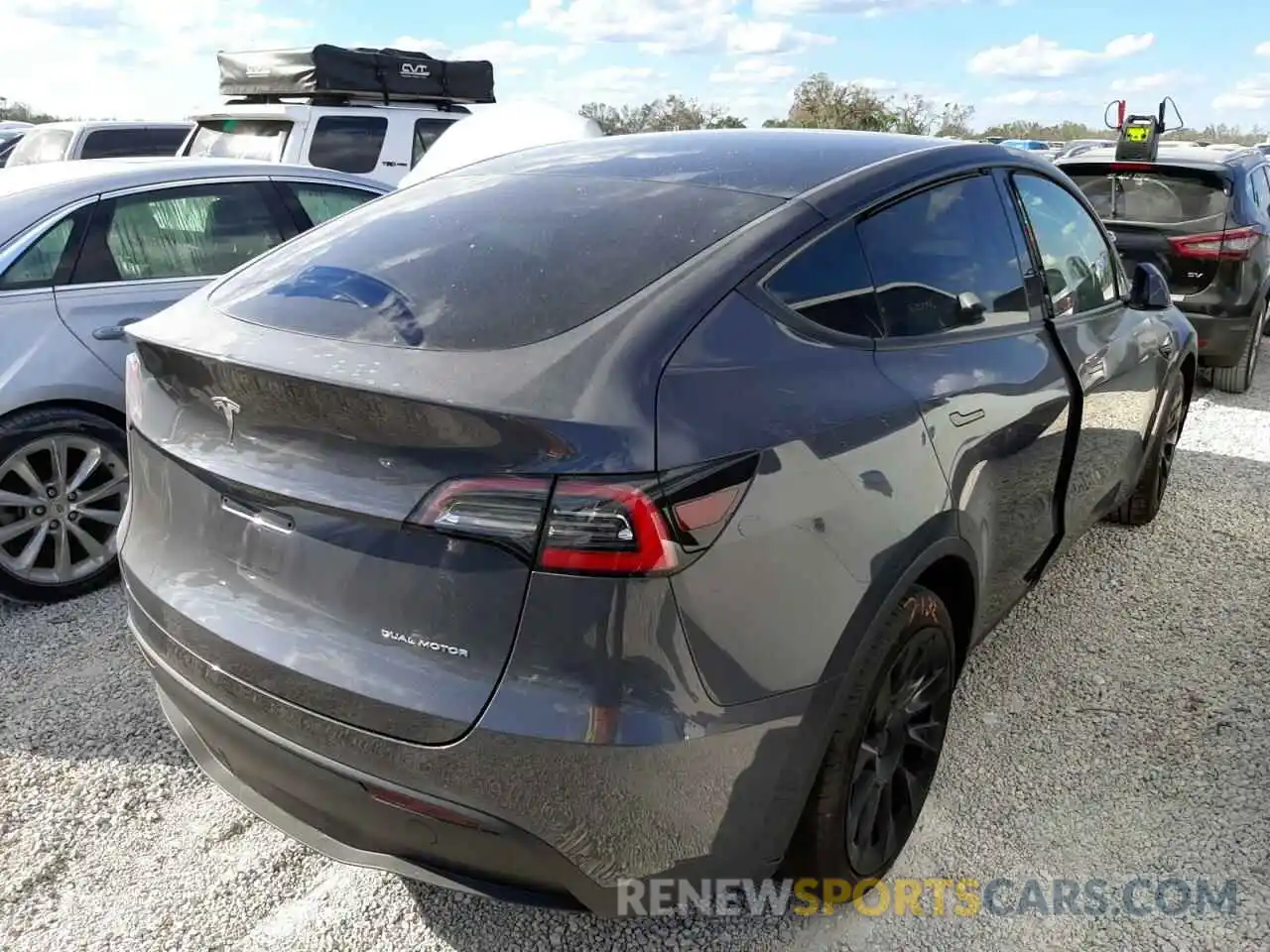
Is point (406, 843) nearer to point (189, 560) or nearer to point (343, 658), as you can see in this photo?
point (343, 658)

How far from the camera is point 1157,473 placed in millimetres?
4457

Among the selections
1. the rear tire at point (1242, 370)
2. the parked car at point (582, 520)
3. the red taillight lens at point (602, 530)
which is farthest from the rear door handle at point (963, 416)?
the rear tire at point (1242, 370)

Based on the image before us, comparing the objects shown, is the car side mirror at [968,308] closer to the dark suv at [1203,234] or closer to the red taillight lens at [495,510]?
the red taillight lens at [495,510]

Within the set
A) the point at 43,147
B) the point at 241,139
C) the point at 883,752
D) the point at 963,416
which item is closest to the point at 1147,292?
the point at 963,416

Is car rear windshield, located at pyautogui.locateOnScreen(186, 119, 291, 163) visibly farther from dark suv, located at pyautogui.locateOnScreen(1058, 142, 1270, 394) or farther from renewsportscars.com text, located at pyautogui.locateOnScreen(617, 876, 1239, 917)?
renewsportscars.com text, located at pyautogui.locateOnScreen(617, 876, 1239, 917)

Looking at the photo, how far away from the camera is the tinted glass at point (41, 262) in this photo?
12.3 feet

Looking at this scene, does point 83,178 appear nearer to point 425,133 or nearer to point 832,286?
point 832,286

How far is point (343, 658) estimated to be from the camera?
1.79 m

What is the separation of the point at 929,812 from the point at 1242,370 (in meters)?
5.73

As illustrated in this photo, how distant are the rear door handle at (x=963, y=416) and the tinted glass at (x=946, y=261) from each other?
21cm

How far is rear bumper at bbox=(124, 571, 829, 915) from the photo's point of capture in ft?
5.52

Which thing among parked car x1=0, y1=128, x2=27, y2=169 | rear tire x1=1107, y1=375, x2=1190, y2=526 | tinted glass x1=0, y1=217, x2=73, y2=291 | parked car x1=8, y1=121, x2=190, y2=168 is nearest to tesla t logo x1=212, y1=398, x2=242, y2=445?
tinted glass x1=0, y1=217, x2=73, y2=291

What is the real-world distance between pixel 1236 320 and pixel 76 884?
713 centimetres

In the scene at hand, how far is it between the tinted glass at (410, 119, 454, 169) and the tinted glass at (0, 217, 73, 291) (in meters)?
Result: 5.80
